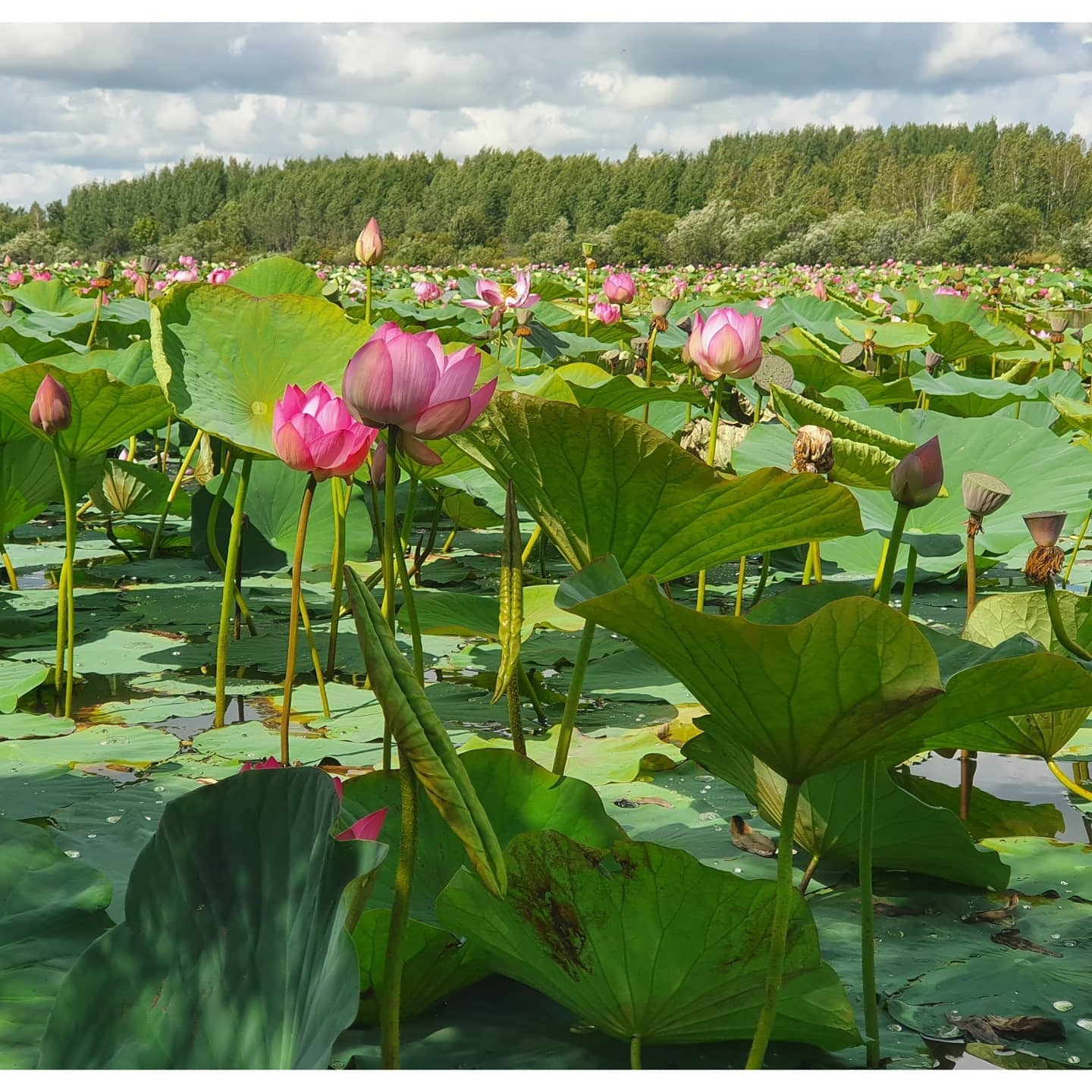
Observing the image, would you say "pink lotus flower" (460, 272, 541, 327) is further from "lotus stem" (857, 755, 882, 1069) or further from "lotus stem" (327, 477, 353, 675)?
"lotus stem" (857, 755, 882, 1069)

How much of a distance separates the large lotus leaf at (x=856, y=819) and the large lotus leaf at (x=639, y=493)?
0.19m

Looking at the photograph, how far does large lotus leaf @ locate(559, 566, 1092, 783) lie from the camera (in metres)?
0.64

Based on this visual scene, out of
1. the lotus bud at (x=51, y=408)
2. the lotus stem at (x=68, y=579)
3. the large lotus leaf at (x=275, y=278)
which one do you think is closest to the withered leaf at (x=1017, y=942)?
the lotus stem at (x=68, y=579)

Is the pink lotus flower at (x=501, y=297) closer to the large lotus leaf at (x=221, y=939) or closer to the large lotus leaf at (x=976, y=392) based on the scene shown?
the large lotus leaf at (x=976, y=392)

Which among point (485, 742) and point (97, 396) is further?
point (97, 396)

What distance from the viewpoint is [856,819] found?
3.61ft

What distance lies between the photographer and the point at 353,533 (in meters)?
2.27

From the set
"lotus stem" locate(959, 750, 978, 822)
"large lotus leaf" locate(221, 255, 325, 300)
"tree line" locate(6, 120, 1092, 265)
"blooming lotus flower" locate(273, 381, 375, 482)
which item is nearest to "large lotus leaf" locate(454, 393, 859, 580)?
"blooming lotus flower" locate(273, 381, 375, 482)

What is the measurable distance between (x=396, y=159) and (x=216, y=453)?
40001mm

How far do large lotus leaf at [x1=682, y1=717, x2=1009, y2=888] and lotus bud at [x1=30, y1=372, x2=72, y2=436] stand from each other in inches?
43.9
